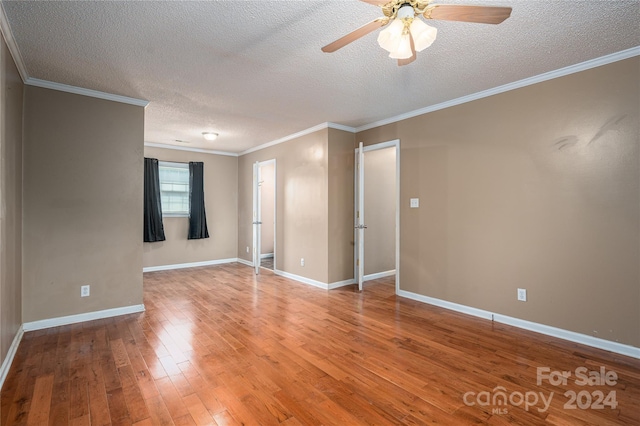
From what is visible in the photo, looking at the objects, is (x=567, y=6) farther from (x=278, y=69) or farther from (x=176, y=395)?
(x=176, y=395)

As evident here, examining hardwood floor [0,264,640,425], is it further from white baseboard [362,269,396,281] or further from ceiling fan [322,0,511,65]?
ceiling fan [322,0,511,65]

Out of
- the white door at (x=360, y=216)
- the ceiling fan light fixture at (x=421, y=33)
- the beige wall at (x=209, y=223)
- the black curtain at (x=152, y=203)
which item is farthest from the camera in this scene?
the beige wall at (x=209, y=223)

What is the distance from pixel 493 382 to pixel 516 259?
1.50m

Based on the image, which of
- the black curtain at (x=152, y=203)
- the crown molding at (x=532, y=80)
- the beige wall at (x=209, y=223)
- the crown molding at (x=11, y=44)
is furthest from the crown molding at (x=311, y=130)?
the crown molding at (x=11, y=44)

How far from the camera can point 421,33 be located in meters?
1.68

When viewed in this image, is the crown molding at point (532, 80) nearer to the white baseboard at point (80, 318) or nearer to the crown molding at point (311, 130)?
the crown molding at point (311, 130)

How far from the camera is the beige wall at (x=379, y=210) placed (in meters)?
5.29

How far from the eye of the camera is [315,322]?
3359mm

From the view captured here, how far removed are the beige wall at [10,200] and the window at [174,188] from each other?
Result: 3266 millimetres

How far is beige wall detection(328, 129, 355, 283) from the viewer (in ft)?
15.8

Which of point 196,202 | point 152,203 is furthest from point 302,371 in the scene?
point 196,202

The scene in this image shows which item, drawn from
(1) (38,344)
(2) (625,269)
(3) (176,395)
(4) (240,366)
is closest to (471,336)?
(2) (625,269)

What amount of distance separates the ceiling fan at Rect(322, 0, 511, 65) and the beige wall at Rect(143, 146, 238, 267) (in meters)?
5.65

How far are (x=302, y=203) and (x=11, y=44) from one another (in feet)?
12.3
